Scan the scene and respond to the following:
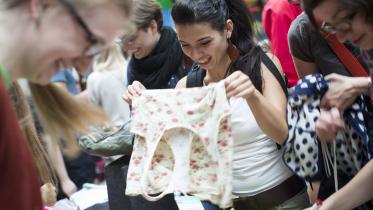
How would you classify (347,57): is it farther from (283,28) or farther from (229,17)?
(283,28)

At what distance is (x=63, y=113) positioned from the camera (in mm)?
1297

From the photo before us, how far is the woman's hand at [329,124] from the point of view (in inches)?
54.9

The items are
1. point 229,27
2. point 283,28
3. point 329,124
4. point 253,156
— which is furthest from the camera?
point 283,28

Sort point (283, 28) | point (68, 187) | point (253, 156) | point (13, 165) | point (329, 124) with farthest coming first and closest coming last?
point (68, 187) < point (283, 28) < point (253, 156) < point (329, 124) < point (13, 165)

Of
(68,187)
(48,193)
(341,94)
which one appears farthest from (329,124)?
(68,187)

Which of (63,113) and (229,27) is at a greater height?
(229,27)

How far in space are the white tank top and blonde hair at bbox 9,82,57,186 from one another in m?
0.61

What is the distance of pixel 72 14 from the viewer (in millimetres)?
Result: 988

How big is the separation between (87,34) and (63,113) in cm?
34

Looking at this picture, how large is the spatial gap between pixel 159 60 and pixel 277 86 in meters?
0.90

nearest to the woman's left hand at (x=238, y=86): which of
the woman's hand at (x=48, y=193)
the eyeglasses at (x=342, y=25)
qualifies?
the eyeglasses at (x=342, y=25)

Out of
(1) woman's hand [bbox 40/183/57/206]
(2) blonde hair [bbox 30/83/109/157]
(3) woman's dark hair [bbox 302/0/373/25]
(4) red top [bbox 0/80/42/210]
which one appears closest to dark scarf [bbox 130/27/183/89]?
(1) woman's hand [bbox 40/183/57/206]

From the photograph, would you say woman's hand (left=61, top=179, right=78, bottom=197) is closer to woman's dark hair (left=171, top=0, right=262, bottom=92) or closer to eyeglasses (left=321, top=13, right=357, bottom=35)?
woman's dark hair (left=171, top=0, right=262, bottom=92)

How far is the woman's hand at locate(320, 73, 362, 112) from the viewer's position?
142cm
